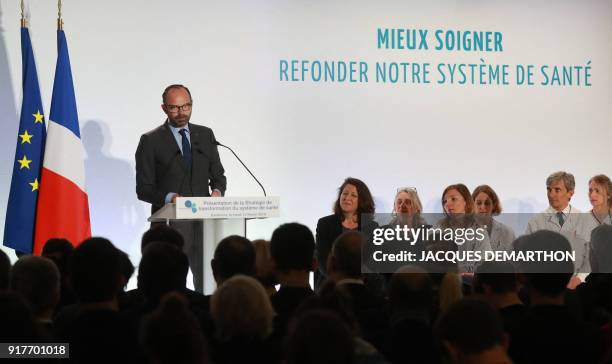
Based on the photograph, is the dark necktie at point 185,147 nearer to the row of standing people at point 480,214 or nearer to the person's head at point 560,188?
the row of standing people at point 480,214

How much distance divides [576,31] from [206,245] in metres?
5.08

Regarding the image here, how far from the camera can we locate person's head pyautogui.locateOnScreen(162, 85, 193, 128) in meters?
6.62

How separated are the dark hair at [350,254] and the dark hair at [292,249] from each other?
0.13 meters

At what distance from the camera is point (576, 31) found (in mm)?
9156

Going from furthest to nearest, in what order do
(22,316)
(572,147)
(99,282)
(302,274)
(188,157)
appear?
(572,147) < (188,157) < (302,274) < (99,282) < (22,316)

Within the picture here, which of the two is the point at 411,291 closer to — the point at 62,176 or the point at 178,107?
the point at 178,107

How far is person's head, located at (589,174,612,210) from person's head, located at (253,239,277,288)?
→ 3873 millimetres

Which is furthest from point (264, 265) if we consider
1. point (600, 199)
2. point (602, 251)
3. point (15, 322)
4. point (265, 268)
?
point (600, 199)

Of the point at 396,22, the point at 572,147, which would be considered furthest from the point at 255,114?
the point at 572,147

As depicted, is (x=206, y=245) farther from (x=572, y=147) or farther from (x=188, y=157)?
(x=572, y=147)

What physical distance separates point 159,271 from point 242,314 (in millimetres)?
760

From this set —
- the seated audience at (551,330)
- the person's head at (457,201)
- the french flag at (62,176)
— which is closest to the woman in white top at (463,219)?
the person's head at (457,201)

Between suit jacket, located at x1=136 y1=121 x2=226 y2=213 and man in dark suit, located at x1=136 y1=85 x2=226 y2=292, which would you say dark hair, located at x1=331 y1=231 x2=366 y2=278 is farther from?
suit jacket, located at x1=136 y1=121 x2=226 y2=213

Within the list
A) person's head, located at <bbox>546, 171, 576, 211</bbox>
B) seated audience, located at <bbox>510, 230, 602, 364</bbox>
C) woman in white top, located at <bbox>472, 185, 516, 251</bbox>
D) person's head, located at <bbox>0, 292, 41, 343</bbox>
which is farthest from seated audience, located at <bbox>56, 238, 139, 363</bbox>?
person's head, located at <bbox>546, 171, 576, 211</bbox>
